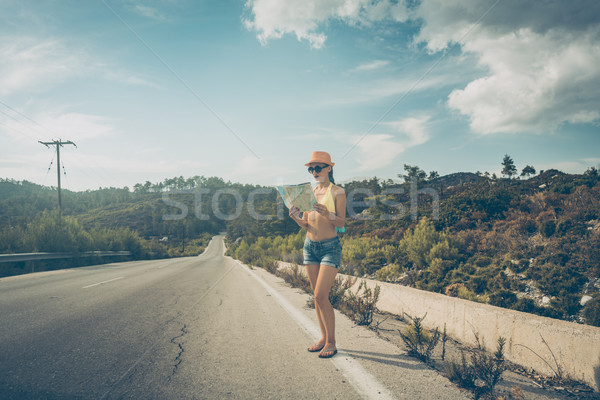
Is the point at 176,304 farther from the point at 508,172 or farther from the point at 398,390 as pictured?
the point at 508,172

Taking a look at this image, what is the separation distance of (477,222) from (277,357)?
15.3 meters

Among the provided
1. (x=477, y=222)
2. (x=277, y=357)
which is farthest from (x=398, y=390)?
(x=477, y=222)

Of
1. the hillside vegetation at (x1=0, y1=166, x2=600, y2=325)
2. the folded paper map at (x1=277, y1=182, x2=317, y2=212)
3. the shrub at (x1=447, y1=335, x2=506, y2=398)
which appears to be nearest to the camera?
the shrub at (x1=447, y1=335, x2=506, y2=398)

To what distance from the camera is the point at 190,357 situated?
3.74 meters

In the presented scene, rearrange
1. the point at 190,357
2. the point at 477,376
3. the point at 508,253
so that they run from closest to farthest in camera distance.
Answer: the point at 477,376
the point at 190,357
the point at 508,253

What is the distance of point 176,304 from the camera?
730cm

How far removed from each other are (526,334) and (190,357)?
12.2 feet

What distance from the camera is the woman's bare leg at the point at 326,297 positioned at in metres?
3.74

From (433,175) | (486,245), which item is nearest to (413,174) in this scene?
(433,175)

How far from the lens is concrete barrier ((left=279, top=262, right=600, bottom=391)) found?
2.98 meters

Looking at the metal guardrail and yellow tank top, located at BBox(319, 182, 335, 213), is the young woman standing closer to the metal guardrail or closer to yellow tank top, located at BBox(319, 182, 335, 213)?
yellow tank top, located at BBox(319, 182, 335, 213)

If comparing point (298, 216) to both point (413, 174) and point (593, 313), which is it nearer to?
point (593, 313)

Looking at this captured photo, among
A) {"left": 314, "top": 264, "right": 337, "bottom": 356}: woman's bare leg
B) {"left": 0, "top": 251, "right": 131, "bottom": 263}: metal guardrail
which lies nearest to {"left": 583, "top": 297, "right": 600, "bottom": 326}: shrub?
{"left": 314, "top": 264, "right": 337, "bottom": 356}: woman's bare leg

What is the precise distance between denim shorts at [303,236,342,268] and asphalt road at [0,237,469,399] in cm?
108
